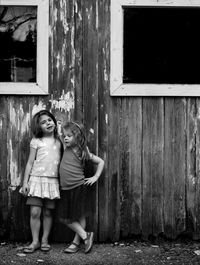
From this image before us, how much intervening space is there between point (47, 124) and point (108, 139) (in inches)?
27.3

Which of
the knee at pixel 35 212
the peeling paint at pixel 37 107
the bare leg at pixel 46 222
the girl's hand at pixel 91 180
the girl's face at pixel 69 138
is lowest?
the bare leg at pixel 46 222

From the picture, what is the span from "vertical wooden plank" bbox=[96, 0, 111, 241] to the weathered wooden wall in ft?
0.03

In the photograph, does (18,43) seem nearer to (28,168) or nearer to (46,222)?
(28,168)

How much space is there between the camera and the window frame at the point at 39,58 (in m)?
5.48

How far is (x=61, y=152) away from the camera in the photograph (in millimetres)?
5473

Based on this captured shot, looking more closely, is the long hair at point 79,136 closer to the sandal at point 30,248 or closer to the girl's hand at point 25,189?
the girl's hand at point 25,189

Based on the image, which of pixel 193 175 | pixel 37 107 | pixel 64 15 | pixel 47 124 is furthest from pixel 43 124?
pixel 193 175

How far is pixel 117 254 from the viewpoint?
17.3ft

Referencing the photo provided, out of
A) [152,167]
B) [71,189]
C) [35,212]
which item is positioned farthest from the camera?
[152,167]

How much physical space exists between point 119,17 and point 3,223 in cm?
253

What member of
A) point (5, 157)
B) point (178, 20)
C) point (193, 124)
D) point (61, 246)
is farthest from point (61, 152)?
point (178, 20)

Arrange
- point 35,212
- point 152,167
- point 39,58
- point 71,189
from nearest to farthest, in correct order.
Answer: point 71,189 < point 35,212 < point 39,58 < point 152,167

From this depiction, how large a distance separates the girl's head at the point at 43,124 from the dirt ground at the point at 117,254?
1212 mm

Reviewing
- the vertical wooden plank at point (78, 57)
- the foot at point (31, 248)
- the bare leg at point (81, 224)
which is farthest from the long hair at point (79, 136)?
the foot at point (31, 248)
